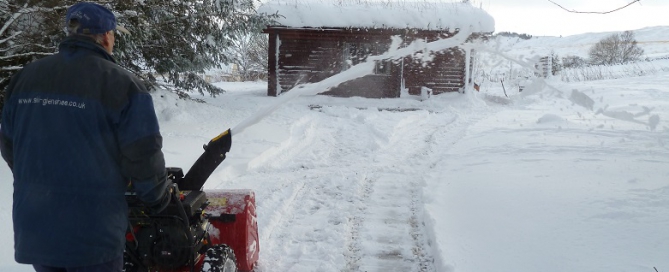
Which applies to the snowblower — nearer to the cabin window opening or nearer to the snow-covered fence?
the cabin window opening

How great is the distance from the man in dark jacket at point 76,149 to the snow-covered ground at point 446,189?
178cm

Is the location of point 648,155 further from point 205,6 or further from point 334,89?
point 334,89

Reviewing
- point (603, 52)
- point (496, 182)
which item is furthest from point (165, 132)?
point (603, 52)

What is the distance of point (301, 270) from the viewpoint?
427 cm

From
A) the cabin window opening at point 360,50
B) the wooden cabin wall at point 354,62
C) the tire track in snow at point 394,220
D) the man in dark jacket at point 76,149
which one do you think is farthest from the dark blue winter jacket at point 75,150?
the cabin window opening at point 360,50

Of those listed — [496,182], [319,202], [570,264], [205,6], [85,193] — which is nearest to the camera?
[85,193]

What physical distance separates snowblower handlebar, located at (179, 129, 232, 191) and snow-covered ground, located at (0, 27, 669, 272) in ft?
3.18

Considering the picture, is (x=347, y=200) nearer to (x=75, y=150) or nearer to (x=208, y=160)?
(x=208, y=160)

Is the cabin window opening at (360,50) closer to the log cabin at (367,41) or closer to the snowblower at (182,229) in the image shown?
the log cabin at (367,41)

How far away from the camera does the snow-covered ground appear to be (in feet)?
14.5

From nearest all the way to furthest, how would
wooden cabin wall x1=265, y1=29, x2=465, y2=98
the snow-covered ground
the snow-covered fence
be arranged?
the snow-covered ground < wooden cabin wall x1=265, y1=29, x2=465, y2=98 < the snow-covered fence

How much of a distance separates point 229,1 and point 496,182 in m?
8.16

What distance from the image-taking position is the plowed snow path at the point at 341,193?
4652 mm

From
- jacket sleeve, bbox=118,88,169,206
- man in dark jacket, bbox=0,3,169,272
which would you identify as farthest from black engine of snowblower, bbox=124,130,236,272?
man in dark jacket, bbox=0,3,169,272
